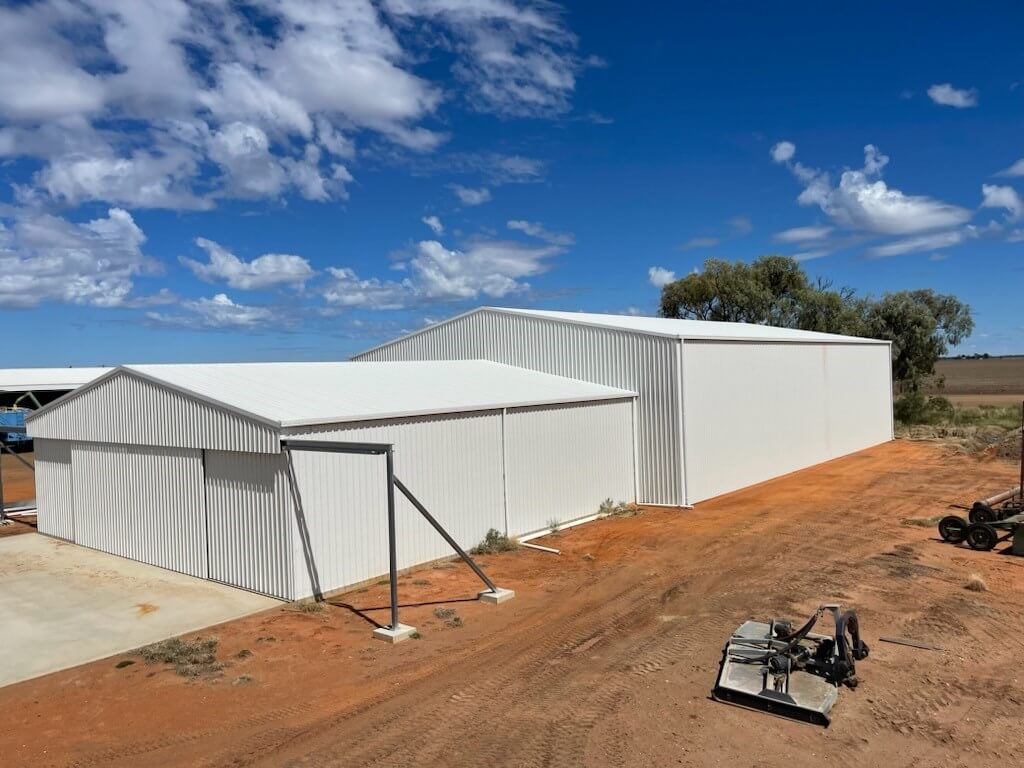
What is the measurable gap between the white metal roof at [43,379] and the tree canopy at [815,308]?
1378 inches

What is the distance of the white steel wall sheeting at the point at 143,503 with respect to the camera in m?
12.8

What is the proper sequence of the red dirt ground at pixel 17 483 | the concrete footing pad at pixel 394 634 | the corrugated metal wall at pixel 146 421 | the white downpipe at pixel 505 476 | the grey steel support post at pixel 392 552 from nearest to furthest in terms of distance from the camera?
the concrete footing pad at pixel 394 634
the grey steel support post at pixel 392 552
the corrugated metal wall at pixel 146 421
the white downpipe at pixel 505 476
the red dirt ground at pixel 17 483

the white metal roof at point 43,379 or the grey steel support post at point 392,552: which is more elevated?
the white metal roof at point 43,379

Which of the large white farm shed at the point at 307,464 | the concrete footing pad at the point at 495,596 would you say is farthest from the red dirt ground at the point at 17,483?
the concrete footing pad at the point at 495,596

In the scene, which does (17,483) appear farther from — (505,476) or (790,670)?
(790,670)

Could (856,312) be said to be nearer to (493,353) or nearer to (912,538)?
(493,353)

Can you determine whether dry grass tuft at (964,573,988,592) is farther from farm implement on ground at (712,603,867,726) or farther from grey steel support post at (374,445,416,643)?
grey steel support post at (374,445,416,643)

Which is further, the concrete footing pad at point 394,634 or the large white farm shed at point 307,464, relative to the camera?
the large white farm shed at point 307,464

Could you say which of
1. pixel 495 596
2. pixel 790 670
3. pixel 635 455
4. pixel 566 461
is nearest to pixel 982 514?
pixel 635 455

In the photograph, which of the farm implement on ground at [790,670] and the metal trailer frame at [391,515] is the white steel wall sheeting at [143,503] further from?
the farm implement on ground at [790,670]

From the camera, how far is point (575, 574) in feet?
39.9

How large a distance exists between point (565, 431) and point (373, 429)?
542 cm

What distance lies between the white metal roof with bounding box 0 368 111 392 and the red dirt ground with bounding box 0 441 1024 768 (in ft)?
110

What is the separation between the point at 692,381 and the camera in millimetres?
18281
